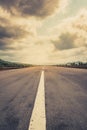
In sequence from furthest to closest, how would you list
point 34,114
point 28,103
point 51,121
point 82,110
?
1. point 28,103
2. point 82,110
3. point 34,114
4. point 51,121

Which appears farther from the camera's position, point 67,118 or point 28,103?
point 28,103

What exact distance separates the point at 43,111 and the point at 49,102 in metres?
1.29

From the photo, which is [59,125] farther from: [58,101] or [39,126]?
[58,101]

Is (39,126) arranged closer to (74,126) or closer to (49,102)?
(74,126)

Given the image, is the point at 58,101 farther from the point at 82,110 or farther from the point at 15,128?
the point at 15,128

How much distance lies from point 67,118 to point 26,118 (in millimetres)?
797

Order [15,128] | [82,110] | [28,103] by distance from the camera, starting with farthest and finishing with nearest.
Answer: [28,103] → [82,110] → [15,128]

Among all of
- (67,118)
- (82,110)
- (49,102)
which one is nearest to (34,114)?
(67,118)

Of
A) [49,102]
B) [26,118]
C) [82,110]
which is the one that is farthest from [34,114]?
[49,102]

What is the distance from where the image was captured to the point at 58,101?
7289 millimetres

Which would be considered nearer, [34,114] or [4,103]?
[34,114]

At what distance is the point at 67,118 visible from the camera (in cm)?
525

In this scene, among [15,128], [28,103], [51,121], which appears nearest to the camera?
[15,128]

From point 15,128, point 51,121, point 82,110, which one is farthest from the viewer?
point 82,110
